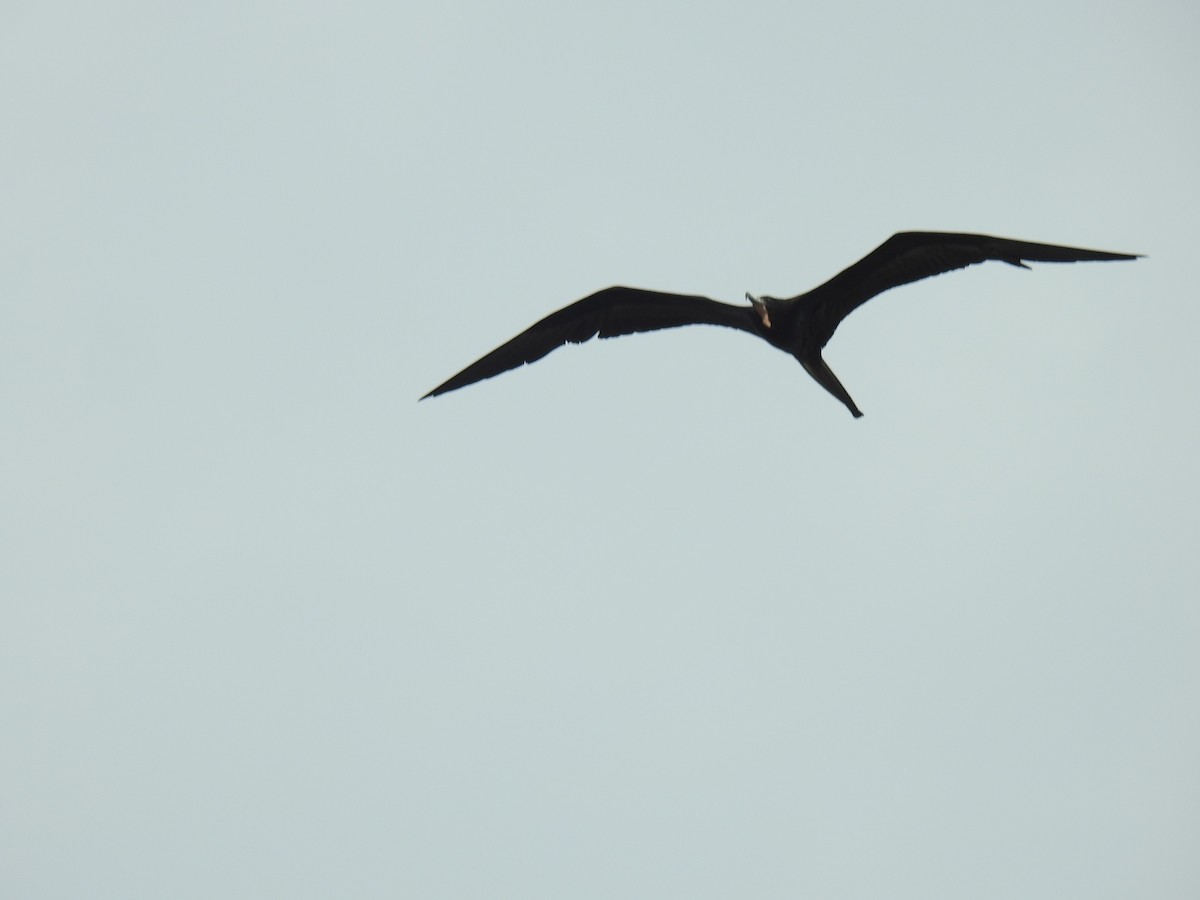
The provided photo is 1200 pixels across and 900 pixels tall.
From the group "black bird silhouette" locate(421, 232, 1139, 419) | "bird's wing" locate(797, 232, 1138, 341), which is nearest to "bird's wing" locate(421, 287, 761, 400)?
"black bird silhouette" locate(421, 232, 1139, 419)

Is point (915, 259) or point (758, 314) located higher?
point (915, 259)

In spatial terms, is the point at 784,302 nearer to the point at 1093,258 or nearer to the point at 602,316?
the point at 602,316

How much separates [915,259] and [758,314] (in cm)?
200

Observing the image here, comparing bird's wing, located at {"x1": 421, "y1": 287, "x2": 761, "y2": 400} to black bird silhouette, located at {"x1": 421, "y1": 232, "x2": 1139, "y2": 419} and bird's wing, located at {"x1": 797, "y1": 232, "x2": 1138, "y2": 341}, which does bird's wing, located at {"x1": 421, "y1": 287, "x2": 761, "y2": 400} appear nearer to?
black bird silhouette, located at {"x1": 421, "y1": 232, "x2": 1139, "y2": 419}

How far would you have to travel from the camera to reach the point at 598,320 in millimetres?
16391

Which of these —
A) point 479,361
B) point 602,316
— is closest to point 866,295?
point 602,316

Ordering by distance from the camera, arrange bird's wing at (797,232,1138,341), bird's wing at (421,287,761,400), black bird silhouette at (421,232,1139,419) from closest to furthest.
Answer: bird's wing at (797,232,1138,341) → black bird silhouette at (421,232,1139,419) → bird's wing at (421,287,761,400)

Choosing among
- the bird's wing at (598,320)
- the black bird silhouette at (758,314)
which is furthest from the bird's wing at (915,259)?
the bird's wing at (598,320)

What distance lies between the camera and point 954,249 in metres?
15.0

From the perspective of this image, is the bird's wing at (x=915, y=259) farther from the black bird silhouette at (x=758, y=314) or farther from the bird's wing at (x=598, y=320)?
the bird's wing at (x=598, y=320)

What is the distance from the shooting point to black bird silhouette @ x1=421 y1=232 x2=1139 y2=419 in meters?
15.5

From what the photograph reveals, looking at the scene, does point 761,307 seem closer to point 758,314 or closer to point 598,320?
point 758,314

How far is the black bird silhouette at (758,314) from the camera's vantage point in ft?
50.8

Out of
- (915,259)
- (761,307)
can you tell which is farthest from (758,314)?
(915,259)
